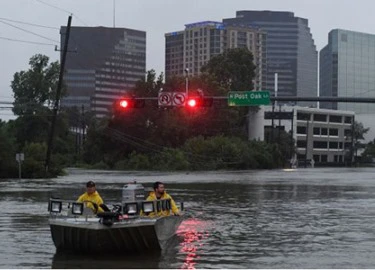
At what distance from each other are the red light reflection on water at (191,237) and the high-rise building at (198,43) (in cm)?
12793

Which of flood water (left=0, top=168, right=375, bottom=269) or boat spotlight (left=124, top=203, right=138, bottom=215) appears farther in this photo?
boat spotlight (left=124, top=203, right=138, bottom=215)

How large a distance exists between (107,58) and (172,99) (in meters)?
45.7

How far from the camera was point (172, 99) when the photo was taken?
39.3 meters

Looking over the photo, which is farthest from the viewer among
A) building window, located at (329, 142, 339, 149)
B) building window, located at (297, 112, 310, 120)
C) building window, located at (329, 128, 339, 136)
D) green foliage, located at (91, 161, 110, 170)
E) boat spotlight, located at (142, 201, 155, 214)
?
building window, located at (329, 142, 339, 149)

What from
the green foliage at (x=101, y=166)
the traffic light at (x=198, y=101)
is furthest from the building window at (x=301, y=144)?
the traffic light at (x=198, y=101)

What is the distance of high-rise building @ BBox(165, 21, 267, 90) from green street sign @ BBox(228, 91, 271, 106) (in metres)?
106

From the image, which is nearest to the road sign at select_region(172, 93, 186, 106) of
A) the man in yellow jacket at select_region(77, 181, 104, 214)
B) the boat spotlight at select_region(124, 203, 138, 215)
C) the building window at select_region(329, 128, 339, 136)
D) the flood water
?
the flood water

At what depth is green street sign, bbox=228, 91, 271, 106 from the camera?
1638 inches

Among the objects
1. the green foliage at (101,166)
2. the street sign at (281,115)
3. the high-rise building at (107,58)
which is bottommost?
the green foliage at (101,166)

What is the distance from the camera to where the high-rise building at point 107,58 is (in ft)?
261

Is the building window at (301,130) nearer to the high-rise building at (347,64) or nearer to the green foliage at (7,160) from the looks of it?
the high-rise building at (347,64)

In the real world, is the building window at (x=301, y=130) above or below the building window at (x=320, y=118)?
below

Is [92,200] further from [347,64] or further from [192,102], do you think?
[347,64]

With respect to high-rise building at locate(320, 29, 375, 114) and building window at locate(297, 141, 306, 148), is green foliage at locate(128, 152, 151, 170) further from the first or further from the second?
building window at locate(297, 141, 306, 148)
